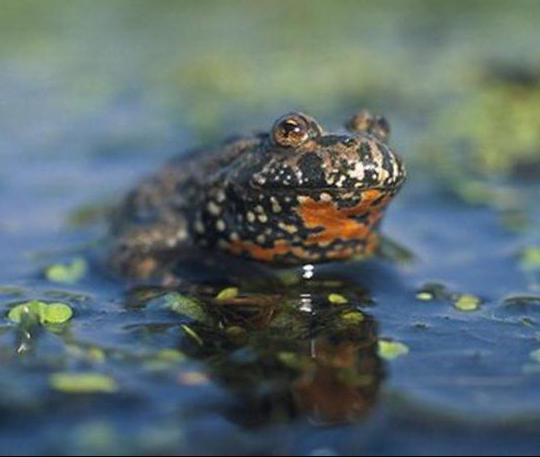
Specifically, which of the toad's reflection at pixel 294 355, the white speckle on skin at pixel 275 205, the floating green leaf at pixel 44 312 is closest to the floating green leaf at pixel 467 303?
the toad's reflection at pixel 294 355

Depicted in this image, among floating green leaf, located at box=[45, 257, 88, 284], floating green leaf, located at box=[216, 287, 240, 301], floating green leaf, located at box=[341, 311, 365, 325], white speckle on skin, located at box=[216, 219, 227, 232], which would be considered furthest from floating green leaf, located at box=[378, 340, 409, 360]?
floating green leaf, located at box=[45, 257, 88, 284]

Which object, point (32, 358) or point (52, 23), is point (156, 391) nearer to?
point (32, 358)

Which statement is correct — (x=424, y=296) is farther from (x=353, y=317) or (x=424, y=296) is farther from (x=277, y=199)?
(x=277, y=199)

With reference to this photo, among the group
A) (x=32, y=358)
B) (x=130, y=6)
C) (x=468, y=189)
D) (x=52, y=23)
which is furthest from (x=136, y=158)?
(x=130, y=6)

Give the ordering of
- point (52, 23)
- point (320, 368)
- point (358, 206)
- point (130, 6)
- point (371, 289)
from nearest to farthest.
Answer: point (320, 368), point (358, 206), point (371, 289), point (52, 23), point (130, 6)

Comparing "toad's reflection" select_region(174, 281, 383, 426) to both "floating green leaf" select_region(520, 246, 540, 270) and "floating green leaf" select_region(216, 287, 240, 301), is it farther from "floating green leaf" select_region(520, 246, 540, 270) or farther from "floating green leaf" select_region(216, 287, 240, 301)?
"floating green leaf" select_region(520, 246, 540, 270)

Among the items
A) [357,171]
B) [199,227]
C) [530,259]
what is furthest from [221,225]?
[530,259]

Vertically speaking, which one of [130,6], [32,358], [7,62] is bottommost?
[32,358]
